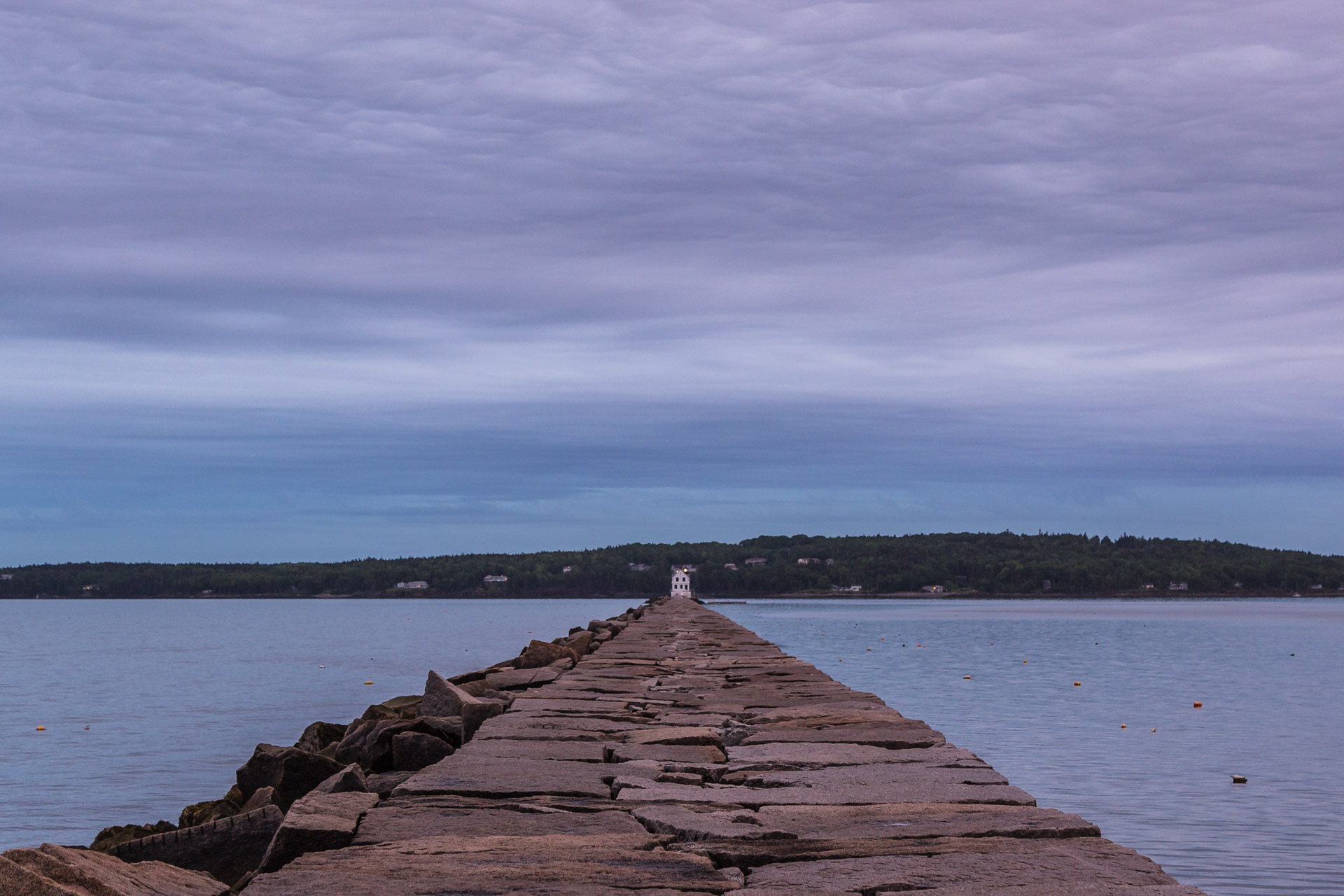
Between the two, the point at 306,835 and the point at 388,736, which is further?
the point at 388,736

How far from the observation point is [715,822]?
166 inches

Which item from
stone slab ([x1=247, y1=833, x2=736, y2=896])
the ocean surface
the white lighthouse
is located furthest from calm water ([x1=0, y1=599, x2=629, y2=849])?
the white lighthouse

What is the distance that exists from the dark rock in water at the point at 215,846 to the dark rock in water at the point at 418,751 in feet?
5.43

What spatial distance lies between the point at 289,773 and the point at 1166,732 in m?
15.6

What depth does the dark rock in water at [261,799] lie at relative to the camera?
718 cm

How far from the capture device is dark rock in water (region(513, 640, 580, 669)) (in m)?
14.4

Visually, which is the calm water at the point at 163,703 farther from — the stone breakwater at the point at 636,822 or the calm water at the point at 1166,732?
the calm water at the point at 1166,732

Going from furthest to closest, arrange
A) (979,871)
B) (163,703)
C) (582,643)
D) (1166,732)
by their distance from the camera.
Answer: (163,703) → (1166,732) → (582,643) → (979,871)

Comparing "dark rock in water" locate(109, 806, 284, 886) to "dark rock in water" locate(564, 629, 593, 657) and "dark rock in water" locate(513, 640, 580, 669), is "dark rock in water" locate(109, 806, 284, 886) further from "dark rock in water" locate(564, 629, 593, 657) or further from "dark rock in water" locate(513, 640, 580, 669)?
"dark rock in water" locate(564, 629, 593, 657)

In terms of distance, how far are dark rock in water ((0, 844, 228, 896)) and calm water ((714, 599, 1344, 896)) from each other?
7674 mm

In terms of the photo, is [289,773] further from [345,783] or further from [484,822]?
[484,822]

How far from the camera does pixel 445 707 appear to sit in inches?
352

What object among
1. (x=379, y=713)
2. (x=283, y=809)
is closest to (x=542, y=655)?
(x=379, y=713)

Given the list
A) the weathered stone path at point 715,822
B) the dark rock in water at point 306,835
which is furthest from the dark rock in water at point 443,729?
the dark rock in water at point 306,835
